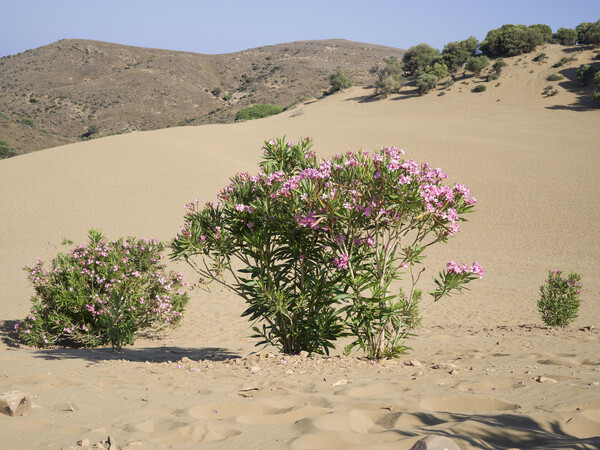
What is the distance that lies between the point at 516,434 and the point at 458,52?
43.5 meters

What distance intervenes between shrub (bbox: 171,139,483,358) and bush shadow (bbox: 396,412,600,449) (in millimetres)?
2035

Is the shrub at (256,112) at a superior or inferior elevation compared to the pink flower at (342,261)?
superior

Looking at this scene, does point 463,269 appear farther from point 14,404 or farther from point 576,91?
point 576,91

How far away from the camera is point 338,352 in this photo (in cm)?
782

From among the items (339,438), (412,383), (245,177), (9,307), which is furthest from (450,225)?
(9,307)

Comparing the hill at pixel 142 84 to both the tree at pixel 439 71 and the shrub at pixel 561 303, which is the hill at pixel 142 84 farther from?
the shrub at pixel 561 303

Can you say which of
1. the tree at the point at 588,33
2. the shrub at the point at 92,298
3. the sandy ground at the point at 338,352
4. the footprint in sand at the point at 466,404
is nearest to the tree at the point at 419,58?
the sandy ground at the point at 338,352

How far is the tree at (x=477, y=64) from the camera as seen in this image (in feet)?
133

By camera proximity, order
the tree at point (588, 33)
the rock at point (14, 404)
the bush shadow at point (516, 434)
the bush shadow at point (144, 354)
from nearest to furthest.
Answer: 1. the bush shadow at point (516, 434)
2. the rock at point (14, 404)
3. the bush shadow at point (144, 354)
4. the tree at point (588, 33)

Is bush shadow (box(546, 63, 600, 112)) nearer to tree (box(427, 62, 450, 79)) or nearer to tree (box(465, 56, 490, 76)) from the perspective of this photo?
tree (box(465, 56, 490, 76))

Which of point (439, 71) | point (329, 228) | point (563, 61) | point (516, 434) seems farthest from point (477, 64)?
point (516, 434)

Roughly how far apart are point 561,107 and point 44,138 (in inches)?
2027

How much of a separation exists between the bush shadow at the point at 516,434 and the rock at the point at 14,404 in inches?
110

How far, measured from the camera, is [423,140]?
3053cm
